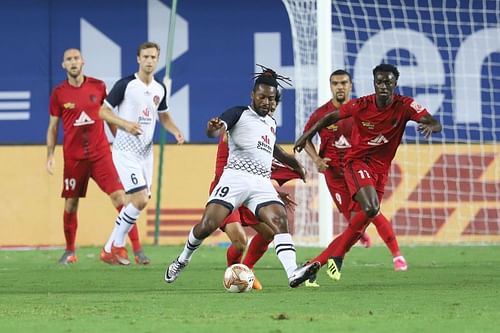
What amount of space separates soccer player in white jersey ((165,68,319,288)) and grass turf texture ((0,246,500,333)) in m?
0.46

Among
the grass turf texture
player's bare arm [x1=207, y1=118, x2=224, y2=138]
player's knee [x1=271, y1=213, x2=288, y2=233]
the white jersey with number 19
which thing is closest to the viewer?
the grass turf texture

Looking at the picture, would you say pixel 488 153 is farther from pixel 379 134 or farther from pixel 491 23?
pixel 379 134

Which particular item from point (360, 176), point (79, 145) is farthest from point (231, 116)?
point (79, 145)

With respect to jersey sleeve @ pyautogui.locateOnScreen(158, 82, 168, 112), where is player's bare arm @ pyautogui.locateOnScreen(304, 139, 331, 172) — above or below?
below

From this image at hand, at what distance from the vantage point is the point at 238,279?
33.3 ft

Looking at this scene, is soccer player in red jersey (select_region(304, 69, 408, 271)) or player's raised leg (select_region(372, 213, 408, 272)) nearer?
player's raised leg (select_region(372, 213, 408, 272))

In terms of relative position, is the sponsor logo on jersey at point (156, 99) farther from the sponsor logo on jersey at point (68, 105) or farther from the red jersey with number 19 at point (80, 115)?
the sponsor logo on jersey at point (68, 105)

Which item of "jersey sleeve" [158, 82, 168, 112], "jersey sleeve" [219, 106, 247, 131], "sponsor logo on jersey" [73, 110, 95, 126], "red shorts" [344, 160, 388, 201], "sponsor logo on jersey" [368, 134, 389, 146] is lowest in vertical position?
"red shorts" [344, 160, 388, 201]

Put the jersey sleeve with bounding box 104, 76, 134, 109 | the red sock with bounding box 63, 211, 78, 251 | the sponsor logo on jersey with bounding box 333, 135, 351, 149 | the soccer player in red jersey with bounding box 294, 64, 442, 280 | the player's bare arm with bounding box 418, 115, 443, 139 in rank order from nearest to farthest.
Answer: the player's bare arm with bounding box 418, 115, 443, 139 → the soccer player in red jersey with bounding box 294, 64, 442, 280 → the sponsor logo on jersey with bounding box 333, 135, 351, 149 → the jersey sleeve with bounding box 104, 76, 134, 109 → the red sock with bounding box 63, 211, 78, 251

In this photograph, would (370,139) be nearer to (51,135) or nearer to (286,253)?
(286,253)

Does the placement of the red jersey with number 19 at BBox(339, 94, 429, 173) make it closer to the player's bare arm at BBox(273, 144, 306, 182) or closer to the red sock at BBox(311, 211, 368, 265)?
the red sock at BBox(311, 211, 368, 265)

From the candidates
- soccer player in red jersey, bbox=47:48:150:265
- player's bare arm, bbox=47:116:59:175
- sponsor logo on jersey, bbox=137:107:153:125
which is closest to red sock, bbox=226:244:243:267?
sponsor logo on jersey, bbox=137:107:153:125

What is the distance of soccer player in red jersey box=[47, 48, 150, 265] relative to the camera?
14.9 m

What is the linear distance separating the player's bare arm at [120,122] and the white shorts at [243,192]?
7.34 feet
